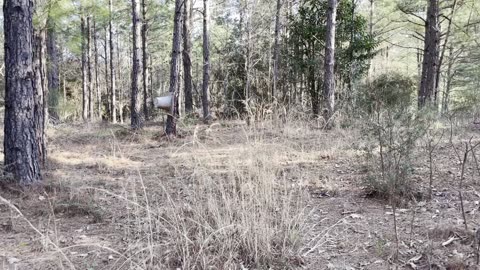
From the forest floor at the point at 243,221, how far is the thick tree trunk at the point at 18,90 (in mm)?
282

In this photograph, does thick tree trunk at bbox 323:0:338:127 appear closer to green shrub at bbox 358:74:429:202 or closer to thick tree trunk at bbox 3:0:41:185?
green shrub at bbox 358:74:429:202

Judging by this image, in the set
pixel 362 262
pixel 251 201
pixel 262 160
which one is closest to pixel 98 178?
pixel 262 160

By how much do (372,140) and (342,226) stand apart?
0.95m

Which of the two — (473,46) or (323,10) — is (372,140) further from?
(473,46)

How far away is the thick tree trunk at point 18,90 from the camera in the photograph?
3.41 meters

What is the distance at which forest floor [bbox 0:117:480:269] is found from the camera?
2.04 meters

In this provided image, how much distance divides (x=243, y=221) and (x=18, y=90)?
2640mm

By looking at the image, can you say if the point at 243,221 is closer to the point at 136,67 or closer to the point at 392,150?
the point at 392,150

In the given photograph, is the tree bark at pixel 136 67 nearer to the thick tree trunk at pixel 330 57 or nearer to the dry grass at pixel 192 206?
the dry grass at pixel 192 206

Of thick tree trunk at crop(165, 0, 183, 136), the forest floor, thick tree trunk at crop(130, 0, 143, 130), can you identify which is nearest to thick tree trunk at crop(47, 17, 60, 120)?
thick tree trunk at crop(130, 0, 143, 130)

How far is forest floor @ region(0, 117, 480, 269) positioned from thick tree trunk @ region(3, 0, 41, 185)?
282 mm

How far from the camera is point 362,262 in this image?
2.08 meters

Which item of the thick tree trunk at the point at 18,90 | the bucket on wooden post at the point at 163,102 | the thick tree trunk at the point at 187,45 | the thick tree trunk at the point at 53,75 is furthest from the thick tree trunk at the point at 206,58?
the thick tree trunk at the point at 18,90

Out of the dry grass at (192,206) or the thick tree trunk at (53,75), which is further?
the thick tree trunk at (53,75)
